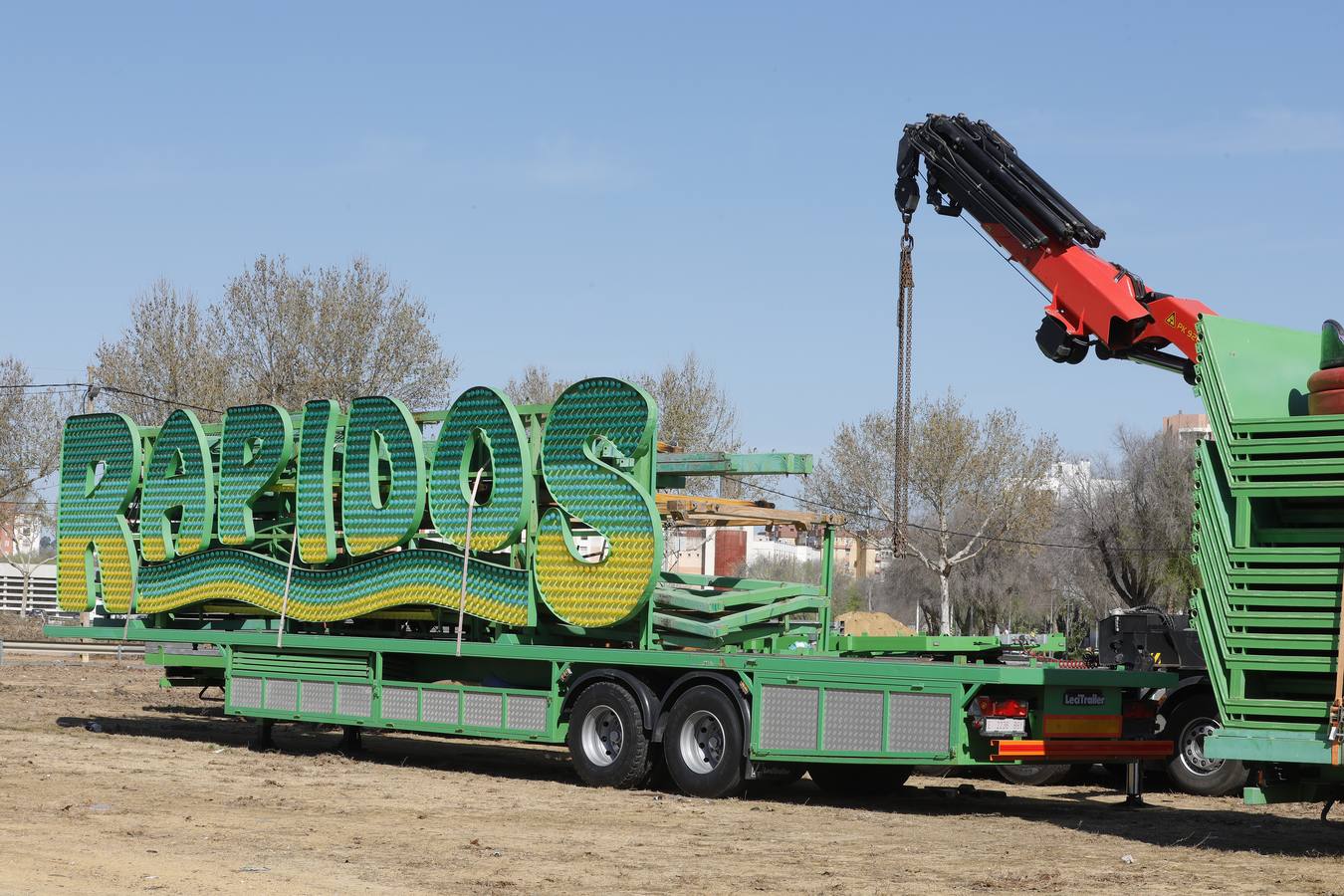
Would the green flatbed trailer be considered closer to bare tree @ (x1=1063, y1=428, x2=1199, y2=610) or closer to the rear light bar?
the rear light bar

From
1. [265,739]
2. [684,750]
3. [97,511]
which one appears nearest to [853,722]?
[684,750]

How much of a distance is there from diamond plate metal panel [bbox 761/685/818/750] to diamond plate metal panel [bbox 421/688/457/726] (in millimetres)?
4104

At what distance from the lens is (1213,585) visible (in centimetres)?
1164

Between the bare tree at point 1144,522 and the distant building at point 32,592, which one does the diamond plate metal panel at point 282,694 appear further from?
the distant building at point 32,592

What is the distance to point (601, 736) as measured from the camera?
16.0 meters

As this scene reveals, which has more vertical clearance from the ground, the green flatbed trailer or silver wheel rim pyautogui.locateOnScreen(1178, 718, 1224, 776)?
the green flatbed trailer

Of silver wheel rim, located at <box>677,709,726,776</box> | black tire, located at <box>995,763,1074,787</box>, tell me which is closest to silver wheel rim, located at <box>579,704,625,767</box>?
silver wheel rim, located at <box>677,709,726,776</box>

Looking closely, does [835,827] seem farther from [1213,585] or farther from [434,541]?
[434,541]

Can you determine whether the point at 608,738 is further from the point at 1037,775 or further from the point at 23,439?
the point at 23,439

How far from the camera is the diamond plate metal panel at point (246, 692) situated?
1931 centimetres

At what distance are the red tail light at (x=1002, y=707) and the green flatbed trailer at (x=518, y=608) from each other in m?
0.02

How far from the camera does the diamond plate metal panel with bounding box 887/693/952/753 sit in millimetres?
13547

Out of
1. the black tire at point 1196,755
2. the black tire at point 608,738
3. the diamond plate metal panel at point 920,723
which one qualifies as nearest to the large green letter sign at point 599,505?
the black tire at point 608,738

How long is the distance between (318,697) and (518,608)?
3.14 metres
